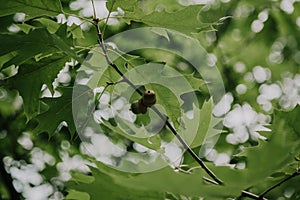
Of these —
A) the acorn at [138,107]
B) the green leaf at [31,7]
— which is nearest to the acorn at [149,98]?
the acorn at [138,107]

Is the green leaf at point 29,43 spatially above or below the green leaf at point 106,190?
above

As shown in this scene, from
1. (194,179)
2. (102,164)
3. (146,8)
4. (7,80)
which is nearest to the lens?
(194,179)

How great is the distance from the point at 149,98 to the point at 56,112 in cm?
26

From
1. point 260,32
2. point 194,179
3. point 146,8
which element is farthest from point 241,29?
point 194,179

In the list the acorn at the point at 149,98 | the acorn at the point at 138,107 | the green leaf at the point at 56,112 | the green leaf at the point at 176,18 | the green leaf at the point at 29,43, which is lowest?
the green leaf at the point at 56,112

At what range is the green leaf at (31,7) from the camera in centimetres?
129

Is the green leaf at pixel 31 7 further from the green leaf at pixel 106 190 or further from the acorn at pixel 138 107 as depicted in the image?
the green leaf at pixel 106 190

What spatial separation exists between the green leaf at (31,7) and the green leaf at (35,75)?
12cm

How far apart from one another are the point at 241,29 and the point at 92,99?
2.17 meters

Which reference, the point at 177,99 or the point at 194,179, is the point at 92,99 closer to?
the point at 177,99

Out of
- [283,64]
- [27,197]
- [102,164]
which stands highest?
[102,164]

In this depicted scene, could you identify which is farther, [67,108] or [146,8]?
[146,8]

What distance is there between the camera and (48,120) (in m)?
1.39

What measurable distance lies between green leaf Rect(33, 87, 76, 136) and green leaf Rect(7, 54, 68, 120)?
0.04 meters
